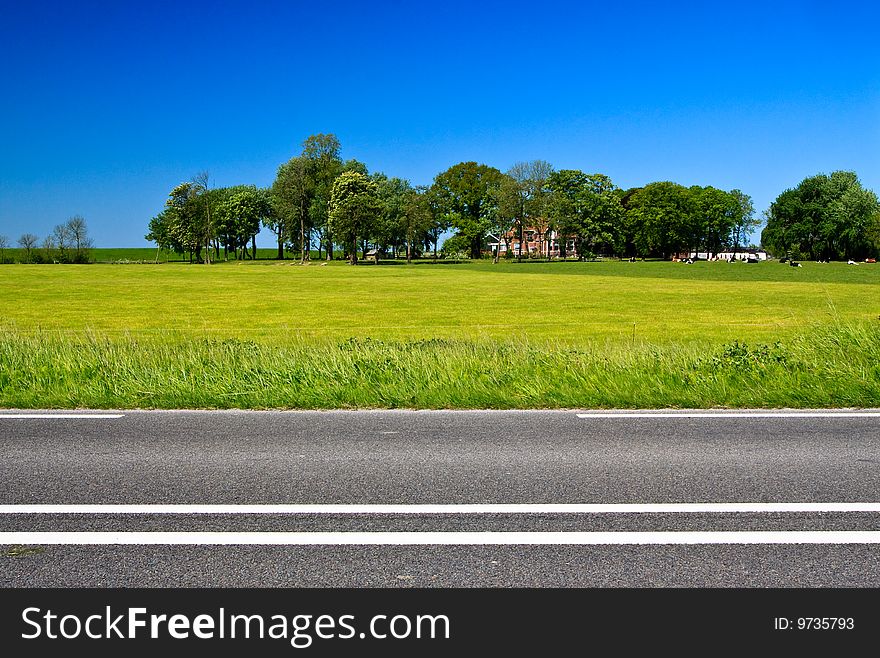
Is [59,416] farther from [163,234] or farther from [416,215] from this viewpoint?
[163,234]

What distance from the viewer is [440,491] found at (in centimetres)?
536

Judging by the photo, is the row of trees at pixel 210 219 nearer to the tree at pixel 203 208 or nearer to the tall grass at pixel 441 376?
the tree at pixel 203 208

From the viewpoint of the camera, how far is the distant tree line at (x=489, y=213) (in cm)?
10250

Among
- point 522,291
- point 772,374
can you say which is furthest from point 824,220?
point 772,374

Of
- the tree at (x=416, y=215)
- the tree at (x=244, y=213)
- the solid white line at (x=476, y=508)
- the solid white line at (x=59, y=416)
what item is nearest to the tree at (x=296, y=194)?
the tree at (x=416, y=215)

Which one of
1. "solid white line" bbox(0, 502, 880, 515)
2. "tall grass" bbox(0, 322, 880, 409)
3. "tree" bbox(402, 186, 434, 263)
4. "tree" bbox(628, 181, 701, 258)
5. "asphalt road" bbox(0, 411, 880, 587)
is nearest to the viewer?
"asphalt road" bbox(0, 411, 880, 587)

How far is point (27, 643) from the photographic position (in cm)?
332

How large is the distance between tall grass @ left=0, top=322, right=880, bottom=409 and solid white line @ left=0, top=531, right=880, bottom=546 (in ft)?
15.1

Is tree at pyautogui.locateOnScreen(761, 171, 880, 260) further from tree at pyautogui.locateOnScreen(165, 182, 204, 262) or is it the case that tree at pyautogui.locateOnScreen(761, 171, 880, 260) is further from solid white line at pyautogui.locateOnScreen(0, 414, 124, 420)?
solid white line at pyautogui.locateOnScreen(0, 414, 124, 420)

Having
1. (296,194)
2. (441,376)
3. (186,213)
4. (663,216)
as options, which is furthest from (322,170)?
(441,376)

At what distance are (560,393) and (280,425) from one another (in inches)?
137

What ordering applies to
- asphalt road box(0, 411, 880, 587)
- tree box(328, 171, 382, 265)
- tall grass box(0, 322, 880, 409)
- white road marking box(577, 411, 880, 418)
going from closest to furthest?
asphalt road box(0, 411, 880, 587) < white road marking box(577, 411, 880, 418) < tall grass box(0, 322, 880, 409) < tree box(328, 171, 382, 265)

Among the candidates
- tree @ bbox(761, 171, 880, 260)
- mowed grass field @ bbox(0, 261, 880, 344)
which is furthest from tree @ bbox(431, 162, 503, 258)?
mowed grass field @ bbox(0, 261, 880, 344)

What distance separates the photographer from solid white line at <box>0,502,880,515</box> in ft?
16.1
